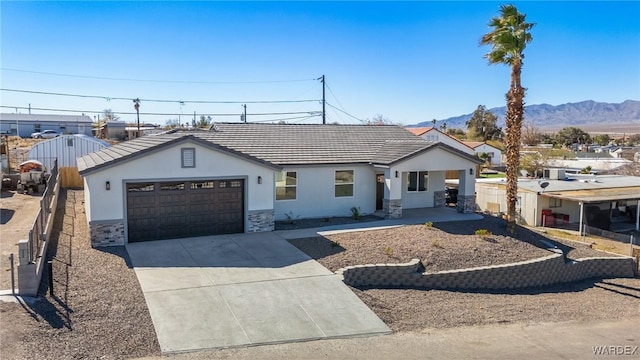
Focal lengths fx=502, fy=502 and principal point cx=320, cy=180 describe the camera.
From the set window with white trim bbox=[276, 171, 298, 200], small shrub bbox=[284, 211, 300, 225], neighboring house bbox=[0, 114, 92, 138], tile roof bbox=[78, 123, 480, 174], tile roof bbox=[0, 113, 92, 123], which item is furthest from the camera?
tile roof bbox=[0, 113, 92, 123]

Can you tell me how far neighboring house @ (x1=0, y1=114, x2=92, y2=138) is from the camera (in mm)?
69125

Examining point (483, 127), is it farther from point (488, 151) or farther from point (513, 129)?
point (513, 129)

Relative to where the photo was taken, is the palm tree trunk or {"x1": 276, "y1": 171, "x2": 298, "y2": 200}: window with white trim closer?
the palm tree trunk

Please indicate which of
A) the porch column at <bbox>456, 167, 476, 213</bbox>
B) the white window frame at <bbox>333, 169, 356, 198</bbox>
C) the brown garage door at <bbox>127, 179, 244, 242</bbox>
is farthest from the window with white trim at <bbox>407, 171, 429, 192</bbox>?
the brown garage door at <bbox>127, 179, 244, 242</bbox>

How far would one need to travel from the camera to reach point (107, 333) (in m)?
10.1

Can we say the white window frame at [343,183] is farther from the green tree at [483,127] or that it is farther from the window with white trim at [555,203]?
the green tree at [483,127]

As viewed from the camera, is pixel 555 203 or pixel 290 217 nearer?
pixel 290 217

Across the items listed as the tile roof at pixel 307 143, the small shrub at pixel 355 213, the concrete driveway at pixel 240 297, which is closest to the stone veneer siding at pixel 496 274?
the concrete driveway at pixel 240 297

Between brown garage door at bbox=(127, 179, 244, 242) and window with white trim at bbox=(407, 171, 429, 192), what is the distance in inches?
368

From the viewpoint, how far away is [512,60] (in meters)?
19.6

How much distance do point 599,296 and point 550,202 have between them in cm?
1129

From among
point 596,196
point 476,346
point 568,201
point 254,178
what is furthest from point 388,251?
point 568,201

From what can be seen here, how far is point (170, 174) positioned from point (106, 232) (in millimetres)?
2797

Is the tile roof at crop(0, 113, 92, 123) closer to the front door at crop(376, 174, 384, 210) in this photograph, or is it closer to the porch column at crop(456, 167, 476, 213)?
the front door at crop(376, 174, 384, 210)
